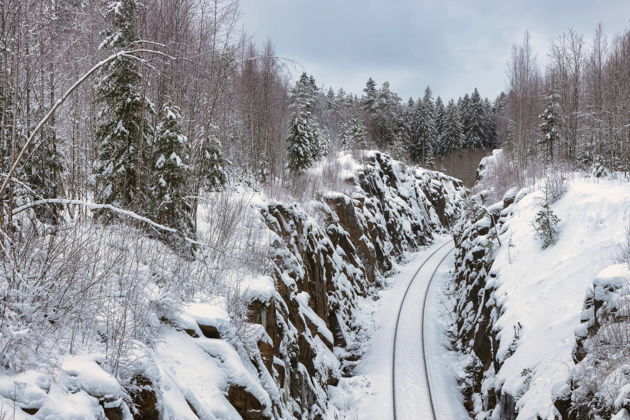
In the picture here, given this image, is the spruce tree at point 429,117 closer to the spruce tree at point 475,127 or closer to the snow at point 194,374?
the spruce tree at point 475,127

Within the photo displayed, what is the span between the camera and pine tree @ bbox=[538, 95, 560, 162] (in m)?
29.8

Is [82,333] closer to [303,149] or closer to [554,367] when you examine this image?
[554,367]

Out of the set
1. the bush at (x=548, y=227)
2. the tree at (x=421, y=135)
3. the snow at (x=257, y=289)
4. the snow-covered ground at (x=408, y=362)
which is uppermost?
the tree at (x=421, y=135)

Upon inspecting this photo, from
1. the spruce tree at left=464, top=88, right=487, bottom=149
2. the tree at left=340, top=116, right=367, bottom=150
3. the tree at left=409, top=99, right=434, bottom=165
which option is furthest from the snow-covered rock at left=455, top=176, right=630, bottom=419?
the spruce tree at left=464, top=88, right=487, bottom=149

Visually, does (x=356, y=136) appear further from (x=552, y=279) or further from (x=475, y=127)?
(x=475, y=127)

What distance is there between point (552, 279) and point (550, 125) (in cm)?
2396

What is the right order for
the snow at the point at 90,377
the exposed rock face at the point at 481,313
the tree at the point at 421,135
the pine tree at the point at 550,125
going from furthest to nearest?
the tree at the point at 421,135, the pine tree at the point at 550,125, the exposed rock face at the point at 481,313, the snow at the point at 90,377

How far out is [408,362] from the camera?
15.1 meters

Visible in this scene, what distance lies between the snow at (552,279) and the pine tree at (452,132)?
55.9m

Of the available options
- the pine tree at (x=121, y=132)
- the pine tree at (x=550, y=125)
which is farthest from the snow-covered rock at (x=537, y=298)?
the pine tree at (x=550, y=125)

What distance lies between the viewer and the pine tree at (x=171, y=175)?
9.76 m

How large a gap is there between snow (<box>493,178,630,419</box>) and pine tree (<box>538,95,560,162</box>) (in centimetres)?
1726

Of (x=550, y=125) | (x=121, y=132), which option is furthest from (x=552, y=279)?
(x=550, y=125)

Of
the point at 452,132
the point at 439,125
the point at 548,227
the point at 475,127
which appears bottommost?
the point at 548,227
